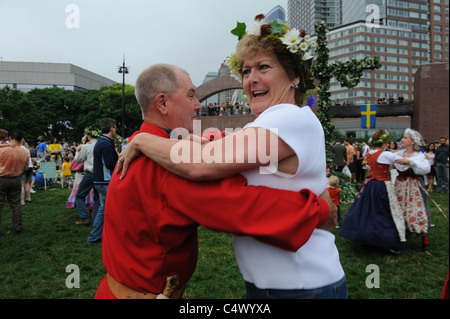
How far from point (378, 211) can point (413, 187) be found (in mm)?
923

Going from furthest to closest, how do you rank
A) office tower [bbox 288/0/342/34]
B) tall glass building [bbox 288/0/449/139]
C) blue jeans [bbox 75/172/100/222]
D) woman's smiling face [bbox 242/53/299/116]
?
Answer: 1. tall glass building [bbox 288/0/449/139]
2. office tower [bbox 288/0/342/34]
3. blue jeans [bbox 75/172/100/222]
4. woman's smiling face [bbox 242/53/299/116]

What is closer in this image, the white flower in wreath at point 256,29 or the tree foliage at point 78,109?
the white flower in wreath at point 256,29

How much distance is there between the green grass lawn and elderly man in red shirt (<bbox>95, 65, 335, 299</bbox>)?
2.83m

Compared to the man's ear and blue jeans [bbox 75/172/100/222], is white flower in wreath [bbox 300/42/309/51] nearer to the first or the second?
the man's ear

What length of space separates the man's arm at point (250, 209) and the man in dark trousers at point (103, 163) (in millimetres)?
5446

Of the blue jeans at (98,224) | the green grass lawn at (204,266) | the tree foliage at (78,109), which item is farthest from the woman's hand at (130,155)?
the tree foliage at (78,109)

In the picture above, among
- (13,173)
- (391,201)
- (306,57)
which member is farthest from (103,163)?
(391,201)

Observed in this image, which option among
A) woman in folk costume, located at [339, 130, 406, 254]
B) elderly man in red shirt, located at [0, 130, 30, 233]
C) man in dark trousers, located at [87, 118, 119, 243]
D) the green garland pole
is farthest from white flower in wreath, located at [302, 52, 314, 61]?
the green garland pole

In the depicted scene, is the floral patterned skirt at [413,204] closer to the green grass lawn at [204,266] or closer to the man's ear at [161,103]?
the green grass lawn at [204,266]

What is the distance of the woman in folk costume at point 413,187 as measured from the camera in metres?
5.95

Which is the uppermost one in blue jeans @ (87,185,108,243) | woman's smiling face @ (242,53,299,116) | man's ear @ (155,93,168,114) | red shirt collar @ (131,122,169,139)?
woman's smiling face @ (242,53,299,116)

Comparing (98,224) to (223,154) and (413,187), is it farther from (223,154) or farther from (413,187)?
(413,187)

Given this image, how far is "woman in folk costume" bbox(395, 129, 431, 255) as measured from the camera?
595 cm
